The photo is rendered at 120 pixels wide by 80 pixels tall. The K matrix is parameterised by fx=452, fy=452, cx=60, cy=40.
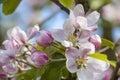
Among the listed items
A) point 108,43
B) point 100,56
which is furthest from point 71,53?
point 108,43

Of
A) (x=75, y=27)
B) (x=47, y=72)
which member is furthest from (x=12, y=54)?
(x=75, y=27)

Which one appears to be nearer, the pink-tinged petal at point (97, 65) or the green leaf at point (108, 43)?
the pink-tinged petal at point (97, 65)

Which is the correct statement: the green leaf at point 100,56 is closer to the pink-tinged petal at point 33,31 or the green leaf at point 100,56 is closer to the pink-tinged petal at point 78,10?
the pink-tinged petal at point 78,10

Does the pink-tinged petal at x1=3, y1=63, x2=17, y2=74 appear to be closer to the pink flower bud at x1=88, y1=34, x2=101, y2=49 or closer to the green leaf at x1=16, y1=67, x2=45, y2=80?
the green leaf at x1=16, y1=67, x2=45, y2=80

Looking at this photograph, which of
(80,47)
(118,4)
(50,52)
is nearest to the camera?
(80,47)

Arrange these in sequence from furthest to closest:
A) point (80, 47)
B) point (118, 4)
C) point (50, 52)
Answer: point (118, 4) → point (50, 52) → point (80, 47)

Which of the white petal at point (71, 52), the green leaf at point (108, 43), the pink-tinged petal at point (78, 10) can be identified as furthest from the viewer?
the green leaf at point (108, 43)

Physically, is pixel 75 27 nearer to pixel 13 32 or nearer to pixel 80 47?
pixel 80 47

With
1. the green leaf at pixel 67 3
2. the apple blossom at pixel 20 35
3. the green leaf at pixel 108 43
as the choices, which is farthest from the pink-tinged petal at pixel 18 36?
the green leaf at pixel 108 43
